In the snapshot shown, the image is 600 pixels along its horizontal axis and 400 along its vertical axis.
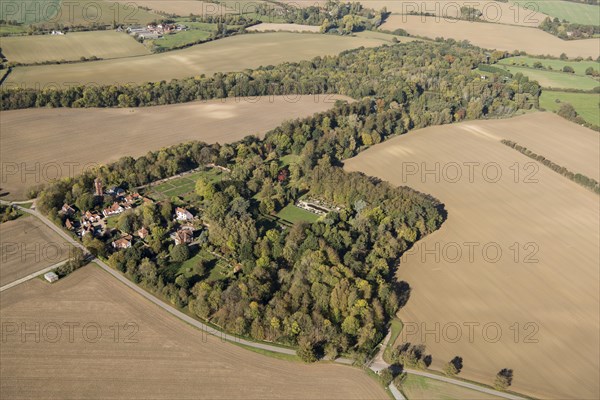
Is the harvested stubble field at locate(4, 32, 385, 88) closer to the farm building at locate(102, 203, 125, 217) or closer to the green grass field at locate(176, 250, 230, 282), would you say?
the farm building at locate(102, 203, 125, 217)

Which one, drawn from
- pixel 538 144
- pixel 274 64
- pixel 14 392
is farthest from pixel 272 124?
pixel 14 392

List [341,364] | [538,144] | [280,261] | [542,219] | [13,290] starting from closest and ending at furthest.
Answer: [341,364]
[13,290]
[280,261]
[542,219]
[538,144]

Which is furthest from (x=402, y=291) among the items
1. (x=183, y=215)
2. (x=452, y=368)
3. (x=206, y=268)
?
(x=183, y=215)

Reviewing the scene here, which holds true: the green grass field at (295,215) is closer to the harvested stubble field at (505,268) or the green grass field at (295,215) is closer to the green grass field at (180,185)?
the green grass field at (180,185)

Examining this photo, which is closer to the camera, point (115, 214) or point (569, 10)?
point (115, 214)

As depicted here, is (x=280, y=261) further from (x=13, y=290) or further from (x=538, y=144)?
(x=538, y=144)

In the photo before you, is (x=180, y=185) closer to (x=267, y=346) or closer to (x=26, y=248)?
(x=26, y=248)

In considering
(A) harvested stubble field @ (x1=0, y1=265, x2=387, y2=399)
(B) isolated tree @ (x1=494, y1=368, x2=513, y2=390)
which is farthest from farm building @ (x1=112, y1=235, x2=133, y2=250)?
(B) isolated tree @ (x1=494, y1=368, x2=513, y2=390)
